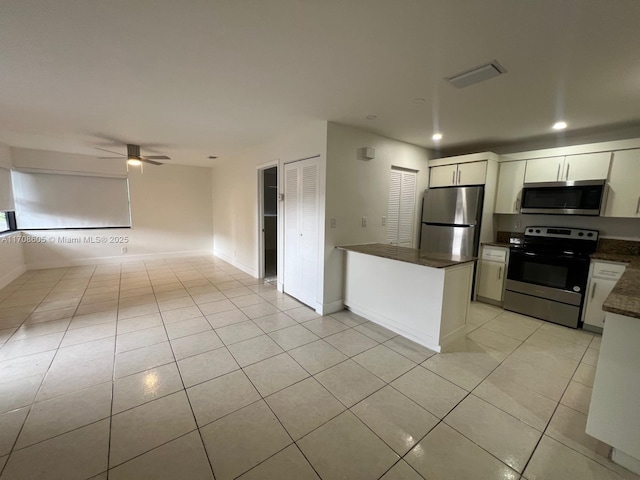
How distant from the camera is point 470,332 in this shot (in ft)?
9.98

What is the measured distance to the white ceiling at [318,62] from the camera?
139 centimetres

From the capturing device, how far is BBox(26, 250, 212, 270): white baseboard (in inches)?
214

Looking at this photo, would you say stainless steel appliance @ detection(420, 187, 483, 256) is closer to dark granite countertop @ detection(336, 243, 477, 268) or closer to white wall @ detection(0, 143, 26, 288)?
dark granite countertop @ detection(336, 243, 477, 268)

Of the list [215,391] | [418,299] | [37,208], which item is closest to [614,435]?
[418,299]

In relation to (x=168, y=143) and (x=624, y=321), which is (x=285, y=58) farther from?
(x=168, y=143)

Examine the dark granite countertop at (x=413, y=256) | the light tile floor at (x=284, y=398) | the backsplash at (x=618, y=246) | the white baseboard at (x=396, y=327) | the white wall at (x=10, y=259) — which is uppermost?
the backsplash at (x=618, y=246)

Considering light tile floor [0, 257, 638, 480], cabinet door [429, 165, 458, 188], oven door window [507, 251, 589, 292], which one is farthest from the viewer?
cabinet door [429, 165, 458, 188]

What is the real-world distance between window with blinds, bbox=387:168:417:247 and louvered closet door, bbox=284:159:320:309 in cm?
128

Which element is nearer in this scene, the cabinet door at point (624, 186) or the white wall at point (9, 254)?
the cabinet door at point (624, 186)

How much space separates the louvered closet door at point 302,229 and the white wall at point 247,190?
15 cm

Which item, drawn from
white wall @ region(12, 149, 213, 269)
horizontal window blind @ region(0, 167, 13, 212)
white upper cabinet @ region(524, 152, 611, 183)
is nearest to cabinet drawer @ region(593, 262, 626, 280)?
white upper cabinet @ region(524, 152, 611, 183)

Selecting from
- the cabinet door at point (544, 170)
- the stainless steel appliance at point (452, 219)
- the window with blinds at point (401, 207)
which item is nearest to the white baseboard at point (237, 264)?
the window with blinds at point (401, 207)

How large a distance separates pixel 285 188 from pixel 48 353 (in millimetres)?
3154

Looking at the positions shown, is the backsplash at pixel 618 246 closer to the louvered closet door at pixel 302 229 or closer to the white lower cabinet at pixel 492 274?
the white lower cabinet at pixel 492 274
